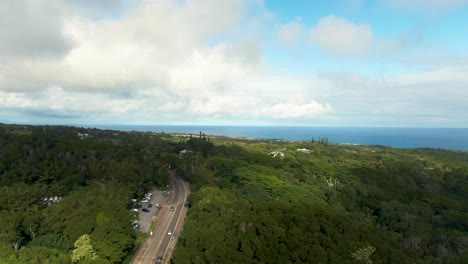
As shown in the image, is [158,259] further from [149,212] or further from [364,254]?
[364,254]

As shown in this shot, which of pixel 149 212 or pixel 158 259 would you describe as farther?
pixel 149 212

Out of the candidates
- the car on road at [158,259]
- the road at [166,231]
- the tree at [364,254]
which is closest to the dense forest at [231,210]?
the tree at [364,254]

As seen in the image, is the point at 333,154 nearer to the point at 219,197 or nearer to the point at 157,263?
the point at 219,197

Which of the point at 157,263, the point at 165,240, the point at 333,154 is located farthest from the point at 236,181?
the point at 333,154

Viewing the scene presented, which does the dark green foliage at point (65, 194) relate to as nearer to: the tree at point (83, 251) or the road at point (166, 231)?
the tree at point (83, 251)

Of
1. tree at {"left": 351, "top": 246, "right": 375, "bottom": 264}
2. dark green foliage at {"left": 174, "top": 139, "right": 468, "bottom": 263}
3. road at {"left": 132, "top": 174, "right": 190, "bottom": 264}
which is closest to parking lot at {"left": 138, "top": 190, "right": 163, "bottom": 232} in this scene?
road at {"left": 132, "top": 174, "right": 190, "bottom": 264}

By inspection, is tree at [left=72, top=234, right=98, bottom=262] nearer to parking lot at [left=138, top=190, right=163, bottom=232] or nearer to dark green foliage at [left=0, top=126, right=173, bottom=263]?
dark green foliage at [left=0, top=126, right=173, bottom=263]

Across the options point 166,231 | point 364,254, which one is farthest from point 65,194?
point 364,254
